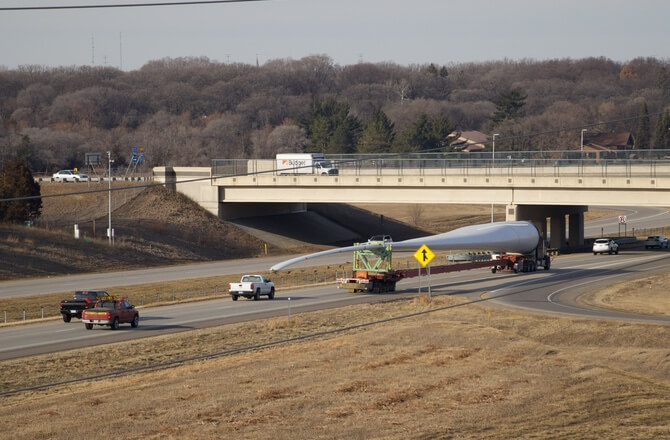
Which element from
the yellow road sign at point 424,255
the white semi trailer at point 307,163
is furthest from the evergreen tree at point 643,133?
the yellow road sign at point 424,255

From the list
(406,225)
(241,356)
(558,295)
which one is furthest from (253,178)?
(241,356)

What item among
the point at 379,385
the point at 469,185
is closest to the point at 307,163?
the point at 469,185

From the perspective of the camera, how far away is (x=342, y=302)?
50031 mm

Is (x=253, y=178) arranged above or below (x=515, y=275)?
above

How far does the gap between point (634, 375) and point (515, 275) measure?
112ft

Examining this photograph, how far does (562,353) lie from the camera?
33.8 meters

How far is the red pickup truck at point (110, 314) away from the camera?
41088 mm

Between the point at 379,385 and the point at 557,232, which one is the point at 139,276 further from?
A: the point at 557,232

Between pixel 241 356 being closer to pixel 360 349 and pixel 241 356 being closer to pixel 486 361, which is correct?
pixel 360 349

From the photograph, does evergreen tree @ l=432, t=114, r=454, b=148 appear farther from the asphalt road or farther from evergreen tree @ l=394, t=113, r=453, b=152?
the asphalt road

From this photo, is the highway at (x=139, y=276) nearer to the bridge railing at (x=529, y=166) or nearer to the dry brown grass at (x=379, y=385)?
the bridge railing at (x=529, y=166)

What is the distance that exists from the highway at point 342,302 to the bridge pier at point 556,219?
8662 millimetres

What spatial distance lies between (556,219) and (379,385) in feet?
215

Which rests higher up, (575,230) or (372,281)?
(575,230)
